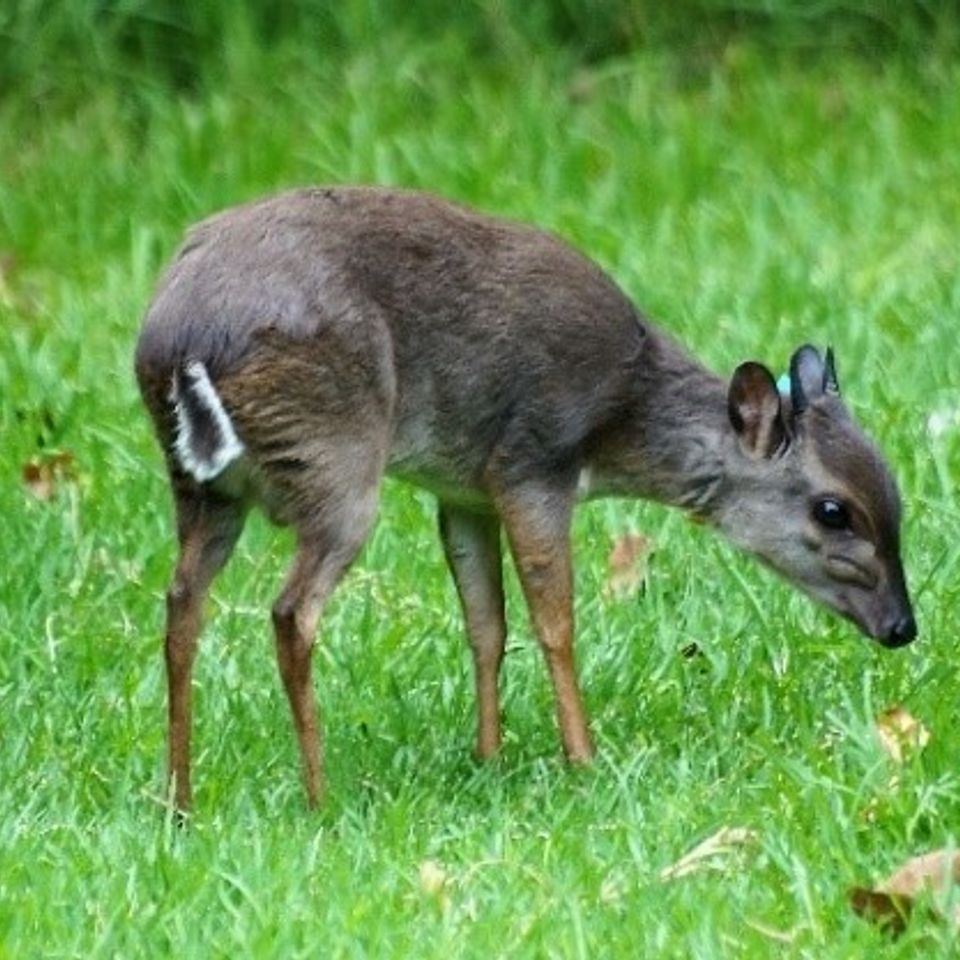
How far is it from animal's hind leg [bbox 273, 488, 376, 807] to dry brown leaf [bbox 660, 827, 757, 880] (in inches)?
30.8

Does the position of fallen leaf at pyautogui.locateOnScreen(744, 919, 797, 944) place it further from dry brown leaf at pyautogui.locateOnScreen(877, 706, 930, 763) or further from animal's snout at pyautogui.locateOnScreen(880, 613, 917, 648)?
animal's snout at pyautogui.locateOnScreen(880, 613, 917, 648)

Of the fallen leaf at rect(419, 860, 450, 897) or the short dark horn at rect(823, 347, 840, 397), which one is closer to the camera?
the fallen leaf at rect(419, 860, 450, 897)

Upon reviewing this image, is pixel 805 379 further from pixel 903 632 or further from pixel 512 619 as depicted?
pixel 512 619

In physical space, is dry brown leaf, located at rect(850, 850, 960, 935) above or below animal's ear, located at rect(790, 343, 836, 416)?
below

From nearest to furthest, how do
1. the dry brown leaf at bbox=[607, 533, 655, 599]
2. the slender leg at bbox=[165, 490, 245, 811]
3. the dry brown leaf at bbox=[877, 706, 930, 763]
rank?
1. the dry brown leaf at bbox=[877, 706, 930, 763]
2. the slender leg at bbox=[165, 490, 245, 811]
3. the dry brown leaf at bbox=[607, 533, 655, 599]

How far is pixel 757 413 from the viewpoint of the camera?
5.99m

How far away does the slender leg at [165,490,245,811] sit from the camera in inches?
211

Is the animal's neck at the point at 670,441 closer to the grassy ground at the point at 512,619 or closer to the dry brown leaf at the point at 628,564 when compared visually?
the grassy ground at the point at 512,619

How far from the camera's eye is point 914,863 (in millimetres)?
4637

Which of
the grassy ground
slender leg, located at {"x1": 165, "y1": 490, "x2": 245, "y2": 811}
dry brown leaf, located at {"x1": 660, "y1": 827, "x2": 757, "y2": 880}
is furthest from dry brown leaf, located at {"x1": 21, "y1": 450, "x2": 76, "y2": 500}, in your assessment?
dry brown leaf, located at {"x1": 660, "y1": 827, "x2": 757, "y2": 880}

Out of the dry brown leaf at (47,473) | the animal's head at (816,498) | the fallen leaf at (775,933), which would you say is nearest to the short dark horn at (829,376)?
the animal's head at (816,498)

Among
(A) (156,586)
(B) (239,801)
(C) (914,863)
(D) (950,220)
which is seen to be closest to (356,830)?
(B) (239,801)

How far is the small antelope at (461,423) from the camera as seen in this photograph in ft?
17.4

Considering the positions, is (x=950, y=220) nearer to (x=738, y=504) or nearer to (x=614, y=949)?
(x=738, y=504)
